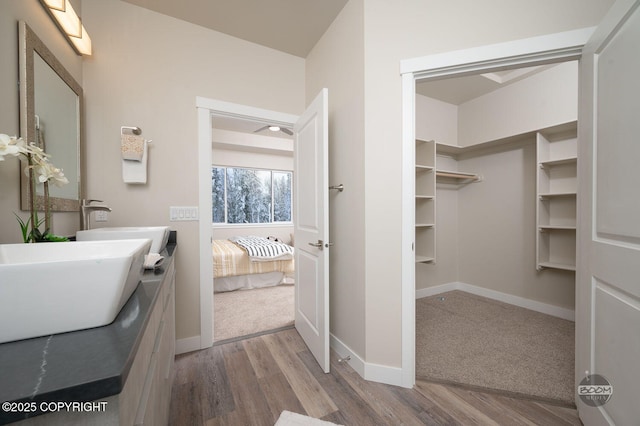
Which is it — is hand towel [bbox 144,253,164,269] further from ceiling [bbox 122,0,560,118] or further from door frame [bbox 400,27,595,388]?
ceiling [bbox 122,0,560,118]

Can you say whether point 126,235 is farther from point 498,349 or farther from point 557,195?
point 557,195

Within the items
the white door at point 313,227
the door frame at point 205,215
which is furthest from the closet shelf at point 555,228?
the door frame at point 205,215

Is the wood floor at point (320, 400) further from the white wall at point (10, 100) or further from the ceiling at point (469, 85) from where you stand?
the ceiling at point (469, 85)

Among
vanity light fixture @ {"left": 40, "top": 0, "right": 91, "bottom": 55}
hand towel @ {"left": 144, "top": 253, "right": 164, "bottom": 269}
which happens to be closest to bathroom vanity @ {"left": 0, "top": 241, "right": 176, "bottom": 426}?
hand towel @ {"left": 144, "top": 253, "right": 164, "bottom": 269}

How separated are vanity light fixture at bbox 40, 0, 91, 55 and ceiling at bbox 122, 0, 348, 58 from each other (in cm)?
51

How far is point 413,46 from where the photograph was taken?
5.36ft

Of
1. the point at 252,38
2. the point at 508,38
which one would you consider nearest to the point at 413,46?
the point at 508,38

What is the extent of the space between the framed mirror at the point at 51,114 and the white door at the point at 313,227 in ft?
4.95

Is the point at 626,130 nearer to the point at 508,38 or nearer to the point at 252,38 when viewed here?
the point at 508,38

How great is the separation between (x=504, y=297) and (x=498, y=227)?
886 millimetres

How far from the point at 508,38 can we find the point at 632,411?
185cm

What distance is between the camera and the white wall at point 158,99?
1.85 meters

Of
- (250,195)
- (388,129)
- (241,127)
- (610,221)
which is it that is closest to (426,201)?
(388,129)

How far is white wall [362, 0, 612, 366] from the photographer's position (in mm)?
1589
